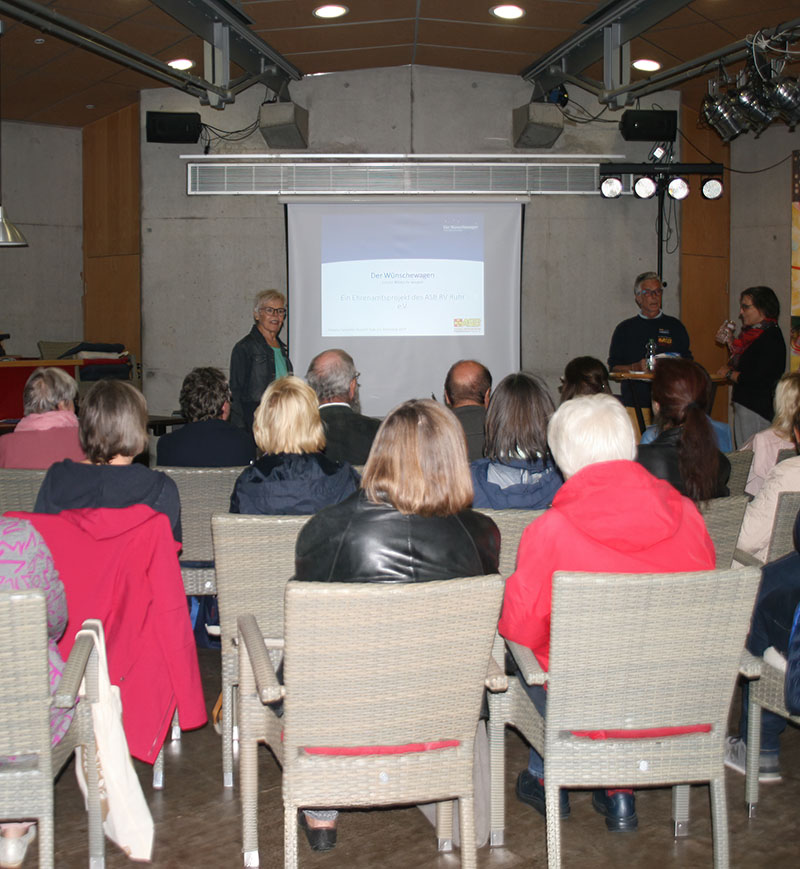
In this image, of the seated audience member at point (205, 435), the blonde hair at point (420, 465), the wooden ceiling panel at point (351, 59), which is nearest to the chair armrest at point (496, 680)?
the blonde hair at point (420, 465)

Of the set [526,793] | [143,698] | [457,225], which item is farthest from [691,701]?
[457,225]

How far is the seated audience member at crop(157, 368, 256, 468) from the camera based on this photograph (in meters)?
3.71

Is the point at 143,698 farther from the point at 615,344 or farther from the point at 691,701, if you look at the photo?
the point at 615,344

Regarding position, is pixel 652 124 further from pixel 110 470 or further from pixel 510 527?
pixel 110 470

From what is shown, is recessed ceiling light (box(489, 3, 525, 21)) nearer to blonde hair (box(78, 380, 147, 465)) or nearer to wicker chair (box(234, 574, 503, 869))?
blonde hair (box(78, 380, 147, 465))

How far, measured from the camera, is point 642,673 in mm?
1994

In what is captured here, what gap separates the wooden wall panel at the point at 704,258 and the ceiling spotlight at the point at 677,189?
732 millimetres

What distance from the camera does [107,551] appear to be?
2361 millimetres

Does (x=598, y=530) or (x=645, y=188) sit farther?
(x=645, y=188)

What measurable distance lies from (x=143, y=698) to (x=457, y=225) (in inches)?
245

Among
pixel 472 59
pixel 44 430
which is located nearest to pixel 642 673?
pixel 44 430

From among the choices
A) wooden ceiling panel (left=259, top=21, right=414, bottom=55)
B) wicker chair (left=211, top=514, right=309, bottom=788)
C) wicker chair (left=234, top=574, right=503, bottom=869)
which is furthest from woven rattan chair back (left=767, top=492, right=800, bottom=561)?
wooden ceiling panel (left=259, top=21, right=414, bottom=55)

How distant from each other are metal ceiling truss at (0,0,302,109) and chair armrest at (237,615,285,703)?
460 cm

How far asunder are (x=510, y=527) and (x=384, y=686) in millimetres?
828
